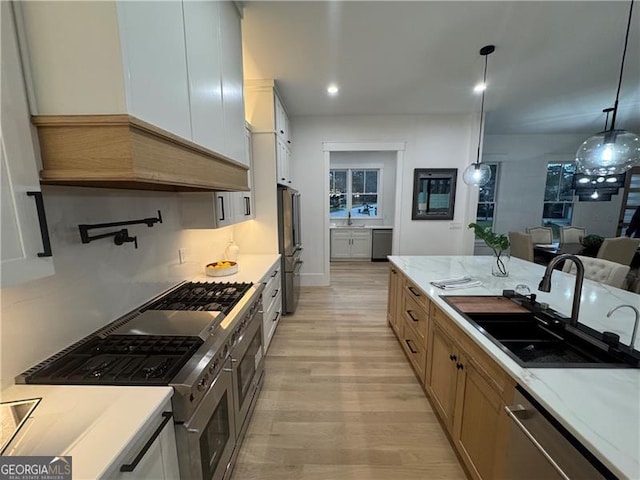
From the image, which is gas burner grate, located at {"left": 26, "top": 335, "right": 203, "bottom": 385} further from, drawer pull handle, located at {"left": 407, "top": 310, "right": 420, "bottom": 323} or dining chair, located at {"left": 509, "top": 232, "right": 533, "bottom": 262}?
dining chair, located at {"left": 509, "top": 232, "right": 533, "bottom": 262}

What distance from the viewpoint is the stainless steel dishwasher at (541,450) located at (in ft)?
2.47

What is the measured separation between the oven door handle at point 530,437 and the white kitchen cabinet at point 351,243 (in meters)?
5.51

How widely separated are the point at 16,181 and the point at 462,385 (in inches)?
81.5

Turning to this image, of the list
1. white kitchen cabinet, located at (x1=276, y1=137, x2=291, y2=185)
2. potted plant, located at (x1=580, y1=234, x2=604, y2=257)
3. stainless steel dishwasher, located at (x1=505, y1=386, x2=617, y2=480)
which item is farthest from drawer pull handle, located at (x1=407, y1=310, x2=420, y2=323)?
potted plant, located at (x1=580, y1=234, x2=604, y2=257)

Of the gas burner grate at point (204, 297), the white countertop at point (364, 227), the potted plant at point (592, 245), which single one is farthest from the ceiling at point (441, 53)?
the white countertop at point (364, 227)

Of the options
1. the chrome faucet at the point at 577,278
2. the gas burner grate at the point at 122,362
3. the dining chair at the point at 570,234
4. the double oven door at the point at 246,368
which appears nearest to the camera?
the gas burner grate at the point at 122,362

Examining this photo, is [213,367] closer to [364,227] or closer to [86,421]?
[86,421]

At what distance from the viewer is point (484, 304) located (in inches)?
67.7

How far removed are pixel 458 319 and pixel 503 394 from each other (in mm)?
427

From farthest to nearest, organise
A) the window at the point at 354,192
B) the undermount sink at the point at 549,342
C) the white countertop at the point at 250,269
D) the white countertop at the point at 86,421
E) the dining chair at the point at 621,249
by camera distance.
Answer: the window at the point at 354,192
the dining chair at the point at 621,249
the white countertop at the point at 250,269
the undermount sink at the point at 549,342
the white countertop at the point at 86,421

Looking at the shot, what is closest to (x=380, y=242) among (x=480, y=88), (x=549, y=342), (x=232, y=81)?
(x=480, y=88)

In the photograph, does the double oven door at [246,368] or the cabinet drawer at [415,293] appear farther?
the cabinet drawer at [415,293]

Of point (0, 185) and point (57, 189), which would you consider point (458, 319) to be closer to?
point (0, 185)

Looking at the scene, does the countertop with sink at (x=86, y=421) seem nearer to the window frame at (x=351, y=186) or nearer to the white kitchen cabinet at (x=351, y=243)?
the white kitchen cabinet at (x=351, y=243)
